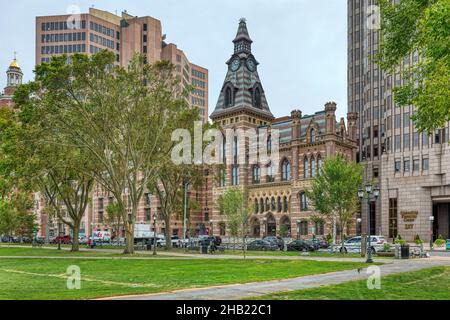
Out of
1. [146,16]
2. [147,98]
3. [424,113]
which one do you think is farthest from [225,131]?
[424,113]

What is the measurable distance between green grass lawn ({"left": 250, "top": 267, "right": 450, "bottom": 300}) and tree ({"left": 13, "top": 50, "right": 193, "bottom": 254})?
2872cm

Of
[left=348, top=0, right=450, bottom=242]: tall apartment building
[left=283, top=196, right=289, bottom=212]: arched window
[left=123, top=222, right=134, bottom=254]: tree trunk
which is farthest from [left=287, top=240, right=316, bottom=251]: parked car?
[left=283, top=196, right=289, bottom=212]: arched window

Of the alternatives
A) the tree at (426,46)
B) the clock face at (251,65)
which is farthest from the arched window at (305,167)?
the tree at (426,46)

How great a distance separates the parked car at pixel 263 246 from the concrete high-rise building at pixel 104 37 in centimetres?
7791

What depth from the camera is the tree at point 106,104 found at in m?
44.1

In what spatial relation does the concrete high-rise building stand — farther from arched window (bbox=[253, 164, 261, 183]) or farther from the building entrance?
the building entrance

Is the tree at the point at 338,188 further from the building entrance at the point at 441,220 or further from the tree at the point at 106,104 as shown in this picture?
the building entrance at the point at 441,220

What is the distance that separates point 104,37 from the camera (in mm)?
133250

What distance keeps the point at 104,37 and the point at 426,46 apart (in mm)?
118202

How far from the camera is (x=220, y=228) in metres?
94.7

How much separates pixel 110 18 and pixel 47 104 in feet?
337

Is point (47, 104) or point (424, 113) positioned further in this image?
point (47, 104)
